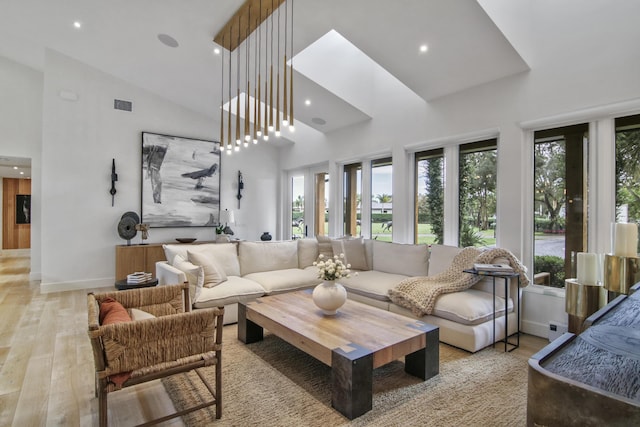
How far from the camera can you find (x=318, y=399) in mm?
2283

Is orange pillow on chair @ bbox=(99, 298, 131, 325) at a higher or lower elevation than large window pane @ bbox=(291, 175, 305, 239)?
lower

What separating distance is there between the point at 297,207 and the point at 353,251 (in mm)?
2841

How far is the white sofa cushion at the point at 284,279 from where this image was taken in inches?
163

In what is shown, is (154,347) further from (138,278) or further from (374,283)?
(374,283)

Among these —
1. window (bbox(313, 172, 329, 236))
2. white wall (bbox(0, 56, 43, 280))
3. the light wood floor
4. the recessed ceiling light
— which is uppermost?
the recessed ceiling light

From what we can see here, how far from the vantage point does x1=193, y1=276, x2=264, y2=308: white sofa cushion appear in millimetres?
3563

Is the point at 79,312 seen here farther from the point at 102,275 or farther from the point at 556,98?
the point at 556,98

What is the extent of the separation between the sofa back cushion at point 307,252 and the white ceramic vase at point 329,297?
2196 millimetres

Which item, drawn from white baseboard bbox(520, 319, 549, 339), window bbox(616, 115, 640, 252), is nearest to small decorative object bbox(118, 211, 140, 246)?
white baseboard bbox(520, 319, 549, 339)

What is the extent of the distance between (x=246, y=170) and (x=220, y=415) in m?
5.69

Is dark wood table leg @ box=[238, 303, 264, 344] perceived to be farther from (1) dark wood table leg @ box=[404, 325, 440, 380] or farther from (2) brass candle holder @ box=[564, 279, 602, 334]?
(2) brass candle holder @ box=[564, 279, 602, 334]

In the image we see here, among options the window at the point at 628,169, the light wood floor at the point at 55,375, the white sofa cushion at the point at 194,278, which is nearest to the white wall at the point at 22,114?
the light wood floor at the point at 55,375

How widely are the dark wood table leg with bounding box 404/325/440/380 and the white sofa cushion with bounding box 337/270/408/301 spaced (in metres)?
1.19

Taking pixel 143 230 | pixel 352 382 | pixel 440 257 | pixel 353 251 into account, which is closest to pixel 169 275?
pixel 352 382
